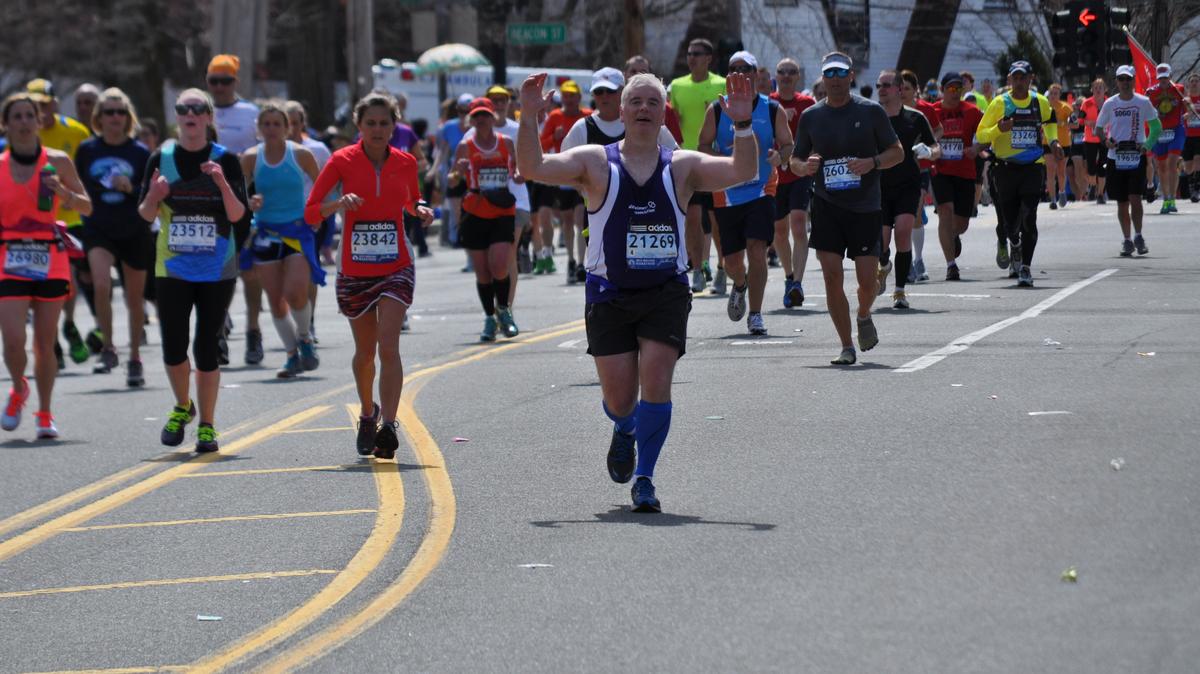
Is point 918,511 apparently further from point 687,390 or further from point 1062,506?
point 687,390

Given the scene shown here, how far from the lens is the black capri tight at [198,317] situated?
11.2 meters

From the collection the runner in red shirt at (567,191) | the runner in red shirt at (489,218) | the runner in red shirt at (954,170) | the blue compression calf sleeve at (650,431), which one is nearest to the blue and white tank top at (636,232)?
the blue compression calf sleeve at (650,431)

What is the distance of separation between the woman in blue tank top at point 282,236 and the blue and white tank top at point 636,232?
21.9 feet

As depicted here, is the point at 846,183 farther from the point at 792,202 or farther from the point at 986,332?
the point at 792,202

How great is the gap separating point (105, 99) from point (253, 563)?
801 centimetres

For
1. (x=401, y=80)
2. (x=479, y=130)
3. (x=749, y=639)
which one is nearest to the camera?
(x=749, y=639)

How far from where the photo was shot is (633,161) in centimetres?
846

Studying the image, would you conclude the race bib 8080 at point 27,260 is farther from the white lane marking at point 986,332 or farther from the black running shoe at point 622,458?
the white lane marking at point 986,332

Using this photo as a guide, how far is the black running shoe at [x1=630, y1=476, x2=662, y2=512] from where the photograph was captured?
27.2ft

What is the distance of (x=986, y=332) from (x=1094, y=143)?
19.1 m

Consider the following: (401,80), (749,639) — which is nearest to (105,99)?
(749,639)

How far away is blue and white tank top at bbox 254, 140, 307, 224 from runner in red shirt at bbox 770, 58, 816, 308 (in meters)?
4.44

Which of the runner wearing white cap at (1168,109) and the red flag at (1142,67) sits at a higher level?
the red flag at (1142,67)

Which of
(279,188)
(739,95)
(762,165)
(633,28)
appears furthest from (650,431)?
(633,28)
